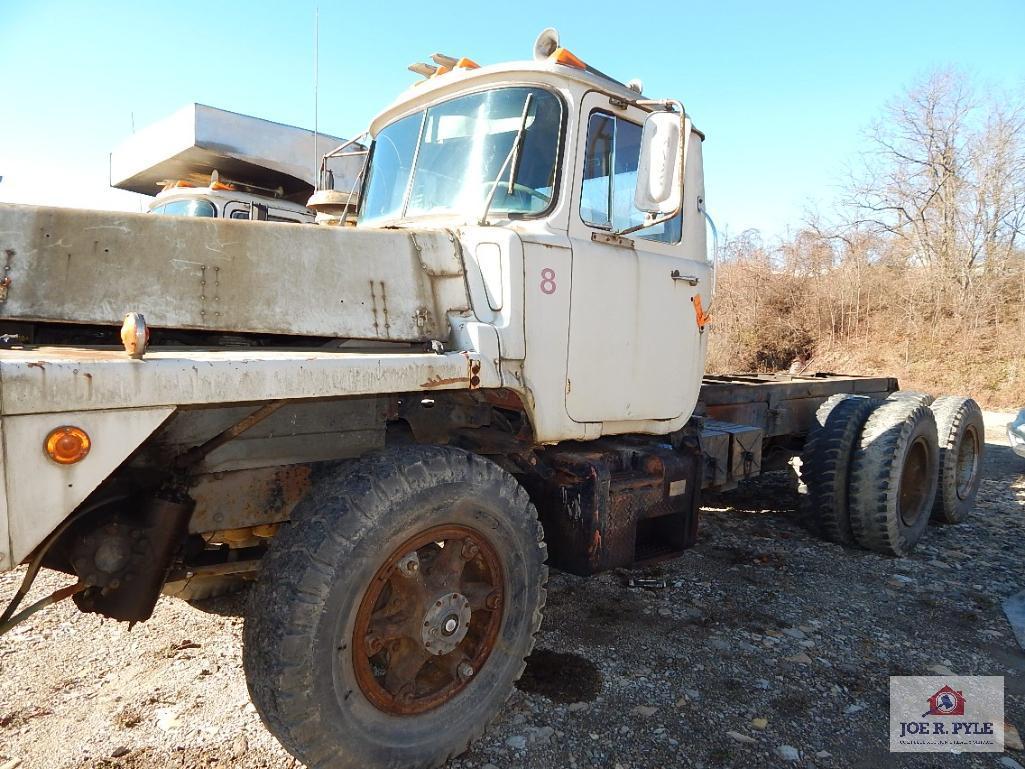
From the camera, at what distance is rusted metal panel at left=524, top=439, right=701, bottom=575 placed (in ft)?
10.3

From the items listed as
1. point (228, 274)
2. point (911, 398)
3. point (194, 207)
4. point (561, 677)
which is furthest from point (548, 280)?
point (194, 207)

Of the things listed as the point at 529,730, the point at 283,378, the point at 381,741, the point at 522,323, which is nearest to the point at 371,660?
the point at 381,741

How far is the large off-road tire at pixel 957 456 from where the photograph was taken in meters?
5.72

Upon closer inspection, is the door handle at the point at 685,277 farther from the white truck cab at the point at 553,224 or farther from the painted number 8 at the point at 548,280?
the painted number 8 at the point at 548,280

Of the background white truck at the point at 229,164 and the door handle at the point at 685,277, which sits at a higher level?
the background white truck at the point at 229,164

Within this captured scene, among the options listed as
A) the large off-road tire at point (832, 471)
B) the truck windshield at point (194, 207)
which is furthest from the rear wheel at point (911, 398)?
the truck windshield at point (194, 207)

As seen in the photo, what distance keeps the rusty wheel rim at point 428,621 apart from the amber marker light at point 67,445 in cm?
98

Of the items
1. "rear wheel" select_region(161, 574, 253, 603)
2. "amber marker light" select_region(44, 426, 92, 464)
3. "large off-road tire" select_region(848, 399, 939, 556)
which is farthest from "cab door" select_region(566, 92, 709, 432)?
"large off-road tire" select_region(848, 399, 939, 556)

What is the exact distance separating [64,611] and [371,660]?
84.3 inches

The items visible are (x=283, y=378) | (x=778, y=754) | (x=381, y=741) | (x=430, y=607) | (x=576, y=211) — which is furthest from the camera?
(x=576, y=211)

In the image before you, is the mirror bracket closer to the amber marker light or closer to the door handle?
the door handle

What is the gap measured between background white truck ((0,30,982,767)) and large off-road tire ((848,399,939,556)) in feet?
6.01

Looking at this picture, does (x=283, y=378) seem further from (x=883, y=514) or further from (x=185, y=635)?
(x=883, y=514)

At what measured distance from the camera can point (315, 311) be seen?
2471 mm
